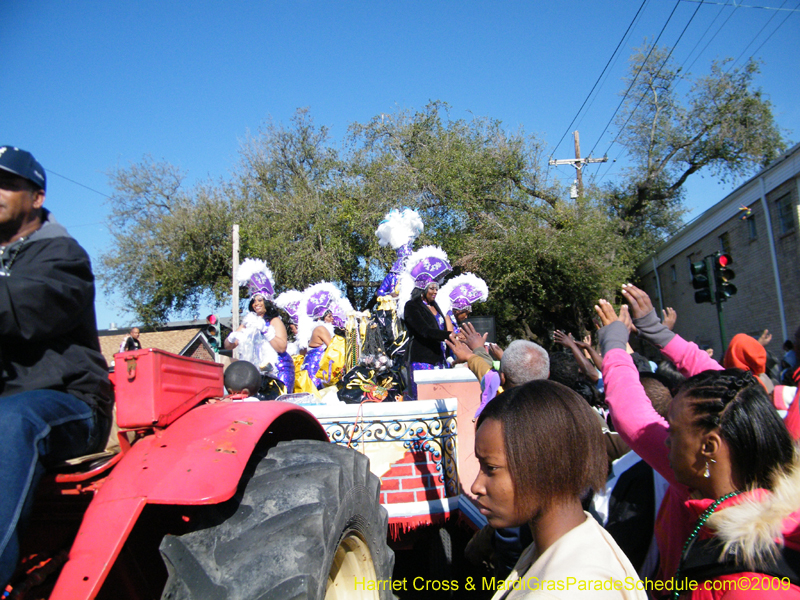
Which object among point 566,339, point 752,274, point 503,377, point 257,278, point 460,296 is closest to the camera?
point 503,377

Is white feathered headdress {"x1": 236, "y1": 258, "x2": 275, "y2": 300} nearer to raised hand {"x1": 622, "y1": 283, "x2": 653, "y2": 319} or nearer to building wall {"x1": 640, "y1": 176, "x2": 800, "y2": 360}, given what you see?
raised hand {"x1": 622, "y1": 283, "x2": 653, "y2": 319}

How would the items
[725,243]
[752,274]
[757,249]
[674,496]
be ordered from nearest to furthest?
[674,496] < [757,249] < [752,274] < [725,243]

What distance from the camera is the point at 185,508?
5.85 feet

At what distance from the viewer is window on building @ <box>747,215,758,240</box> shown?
56.8 ft

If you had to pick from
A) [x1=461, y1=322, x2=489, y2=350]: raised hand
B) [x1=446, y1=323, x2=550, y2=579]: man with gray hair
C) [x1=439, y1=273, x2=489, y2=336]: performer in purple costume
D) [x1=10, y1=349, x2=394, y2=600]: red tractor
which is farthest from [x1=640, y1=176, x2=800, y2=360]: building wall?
[x1=10, y1=349, x2=394, y2=600]: red tractor

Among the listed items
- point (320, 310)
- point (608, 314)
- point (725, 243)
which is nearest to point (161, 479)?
point (608, 314)

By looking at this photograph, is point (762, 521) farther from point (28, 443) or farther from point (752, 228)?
point (752, 228)

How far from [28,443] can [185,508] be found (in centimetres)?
51

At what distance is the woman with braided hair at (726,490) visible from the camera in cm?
140

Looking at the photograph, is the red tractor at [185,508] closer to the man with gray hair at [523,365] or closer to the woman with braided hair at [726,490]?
the woman with braided hair at [726,490]

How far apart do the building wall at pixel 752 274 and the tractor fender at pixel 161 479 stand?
16452 mm

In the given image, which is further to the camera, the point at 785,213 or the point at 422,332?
the point at 785,213

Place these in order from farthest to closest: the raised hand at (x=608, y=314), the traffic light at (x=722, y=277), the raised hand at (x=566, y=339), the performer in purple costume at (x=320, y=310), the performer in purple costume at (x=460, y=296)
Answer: the traffic light at (x=722, y=277) → the performer in purple costume at (x=320, y=310) → the performer in purple costume at (x=460, y=296) → the raised hand at (x=566, y=339) → the raised hand at (x=608, y=314)

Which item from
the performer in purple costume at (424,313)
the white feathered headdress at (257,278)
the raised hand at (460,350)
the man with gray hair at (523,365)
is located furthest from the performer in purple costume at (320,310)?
the man with gray hair at (523,365)
